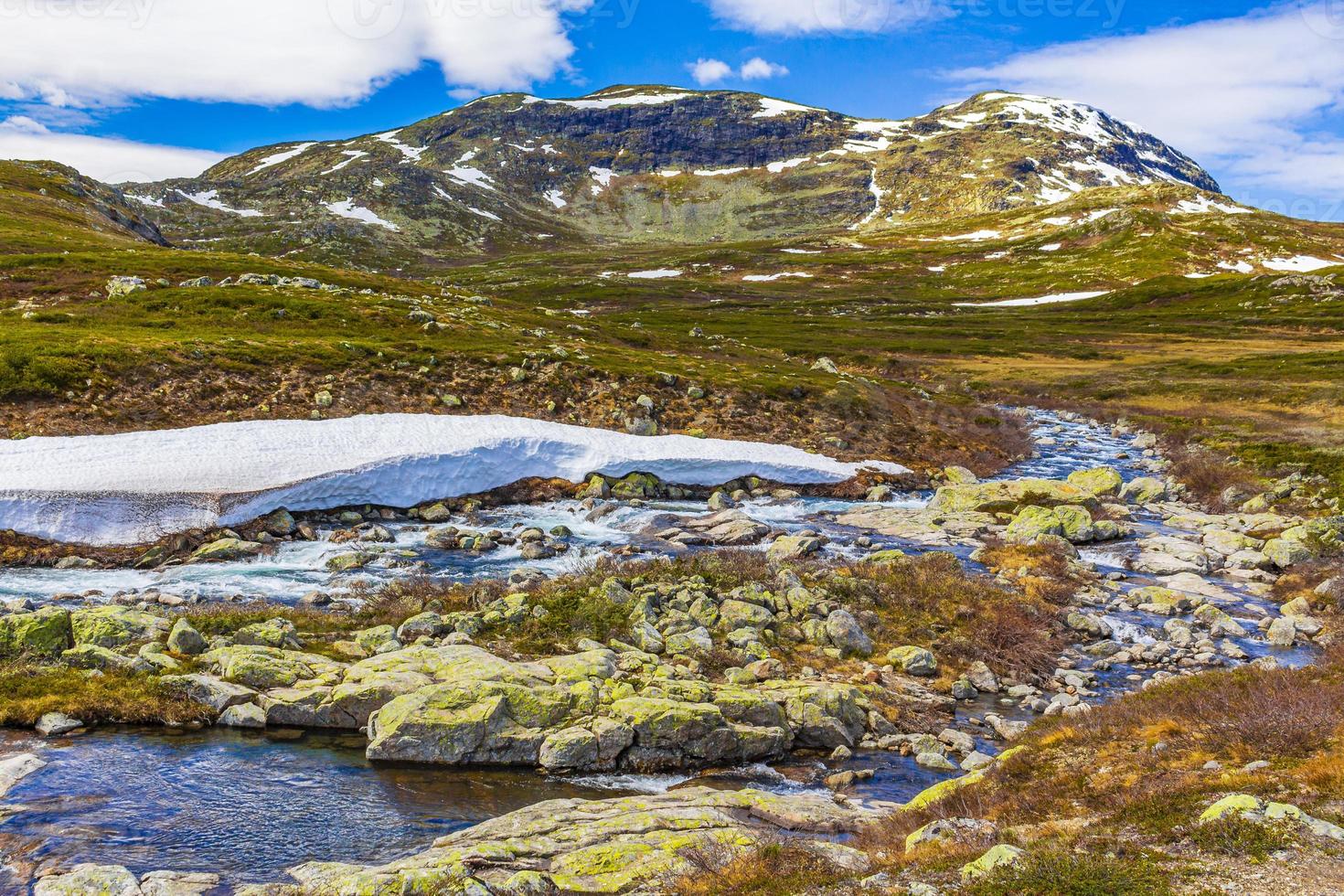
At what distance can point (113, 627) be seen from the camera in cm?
1884

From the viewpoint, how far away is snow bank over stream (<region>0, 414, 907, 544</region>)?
28.1m

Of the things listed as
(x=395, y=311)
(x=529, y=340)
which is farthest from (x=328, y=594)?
(x=395, y=311)

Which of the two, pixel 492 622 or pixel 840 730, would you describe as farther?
pixel 492 622

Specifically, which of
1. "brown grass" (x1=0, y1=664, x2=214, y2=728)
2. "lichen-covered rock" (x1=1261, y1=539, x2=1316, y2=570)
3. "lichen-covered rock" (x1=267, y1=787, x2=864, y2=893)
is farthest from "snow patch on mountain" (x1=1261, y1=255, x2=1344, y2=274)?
"brown grass" (x1=0, y1=664, x2=214, y2=728)

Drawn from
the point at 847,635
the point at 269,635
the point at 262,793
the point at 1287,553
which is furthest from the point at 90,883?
the point at 1287,553

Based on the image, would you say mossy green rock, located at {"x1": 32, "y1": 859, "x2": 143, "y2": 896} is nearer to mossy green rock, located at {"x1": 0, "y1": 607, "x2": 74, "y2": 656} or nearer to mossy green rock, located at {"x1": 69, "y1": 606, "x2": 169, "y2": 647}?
mossy green rock, located at {"x1": 0, "y1": 607, "x2": 74, "y2": 656}

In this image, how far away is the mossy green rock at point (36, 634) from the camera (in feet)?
57.1

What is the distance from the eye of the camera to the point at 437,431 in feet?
134

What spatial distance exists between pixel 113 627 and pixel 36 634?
4.98ft

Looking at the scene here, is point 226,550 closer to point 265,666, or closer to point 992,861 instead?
point 265,666

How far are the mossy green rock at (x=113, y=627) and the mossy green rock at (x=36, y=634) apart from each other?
29 centimetres

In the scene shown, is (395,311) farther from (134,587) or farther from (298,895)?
(298,895)

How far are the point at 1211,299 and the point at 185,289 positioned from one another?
167 m

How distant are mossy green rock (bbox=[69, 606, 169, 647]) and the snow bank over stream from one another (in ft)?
32.1
